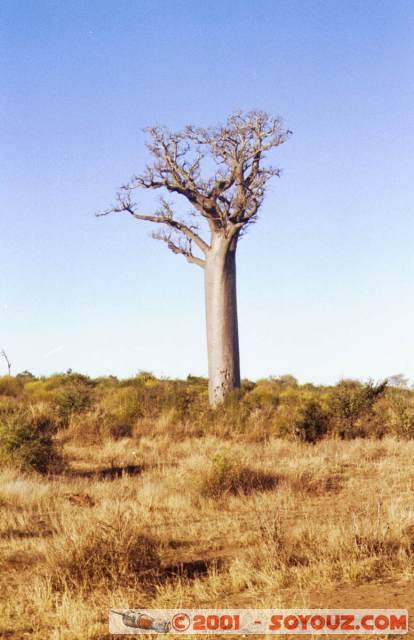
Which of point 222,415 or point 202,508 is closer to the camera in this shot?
point 202,508

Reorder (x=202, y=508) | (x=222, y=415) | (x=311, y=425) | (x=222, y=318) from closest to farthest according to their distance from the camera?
(x=202, y=508) < (x=311, y=425) < (x=222, y=415) < (x=222, y=318)

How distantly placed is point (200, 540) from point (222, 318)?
9642 mm

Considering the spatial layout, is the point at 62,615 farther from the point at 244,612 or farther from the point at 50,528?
the point at 50,528

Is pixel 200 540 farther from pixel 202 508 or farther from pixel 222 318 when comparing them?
pixel 222 318

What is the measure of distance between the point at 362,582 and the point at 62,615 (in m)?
1.91

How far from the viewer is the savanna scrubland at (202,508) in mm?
4316

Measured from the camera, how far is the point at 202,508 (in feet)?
22.7

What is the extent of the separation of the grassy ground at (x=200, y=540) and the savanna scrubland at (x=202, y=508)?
0.05 feet

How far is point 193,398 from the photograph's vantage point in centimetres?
1508

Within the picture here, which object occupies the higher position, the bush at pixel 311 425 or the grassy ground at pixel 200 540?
the bush at pixel 311 425

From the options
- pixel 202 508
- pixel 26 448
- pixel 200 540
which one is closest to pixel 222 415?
pixel 26 448

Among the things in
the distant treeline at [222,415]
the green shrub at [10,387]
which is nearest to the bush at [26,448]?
the distant treeline at [222,415]

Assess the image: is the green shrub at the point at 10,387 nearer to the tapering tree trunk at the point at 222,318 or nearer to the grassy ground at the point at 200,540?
the tapering tree trunk at the point at 222,318

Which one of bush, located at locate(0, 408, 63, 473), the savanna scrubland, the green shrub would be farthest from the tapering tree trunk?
bush, located at locate(0, 408, 63, 473)
